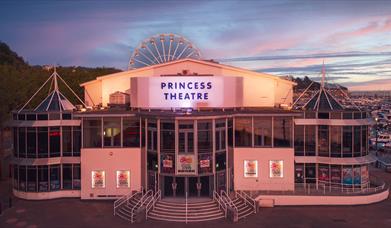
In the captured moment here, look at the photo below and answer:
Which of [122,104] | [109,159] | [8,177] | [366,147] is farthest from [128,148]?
[366,147]

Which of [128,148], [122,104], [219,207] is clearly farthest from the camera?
[122,104]

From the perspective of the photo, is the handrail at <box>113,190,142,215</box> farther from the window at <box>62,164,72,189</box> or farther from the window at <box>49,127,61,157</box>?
the window at <box>49,127,61,157</box>

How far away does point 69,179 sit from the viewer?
1657 inches

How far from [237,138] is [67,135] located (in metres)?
16.9

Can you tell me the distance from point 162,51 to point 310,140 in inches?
1098

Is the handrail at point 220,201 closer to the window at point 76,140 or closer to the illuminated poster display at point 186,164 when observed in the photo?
the illuminated poster display at point 186,164

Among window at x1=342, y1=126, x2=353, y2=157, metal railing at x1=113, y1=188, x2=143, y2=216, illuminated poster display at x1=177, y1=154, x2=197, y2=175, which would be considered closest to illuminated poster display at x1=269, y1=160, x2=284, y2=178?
window at x1=342, y1=126, x2=353, y2=157

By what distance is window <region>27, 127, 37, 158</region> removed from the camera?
4112cm

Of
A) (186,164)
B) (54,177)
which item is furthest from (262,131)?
(54,177)

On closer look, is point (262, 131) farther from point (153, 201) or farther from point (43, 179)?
point (43, 179)

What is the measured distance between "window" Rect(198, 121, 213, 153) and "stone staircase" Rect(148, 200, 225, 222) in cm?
474

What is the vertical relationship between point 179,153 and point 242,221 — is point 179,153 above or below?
above

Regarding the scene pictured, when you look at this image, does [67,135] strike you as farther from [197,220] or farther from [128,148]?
[197,220]

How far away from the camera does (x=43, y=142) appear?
4138 centimetres
